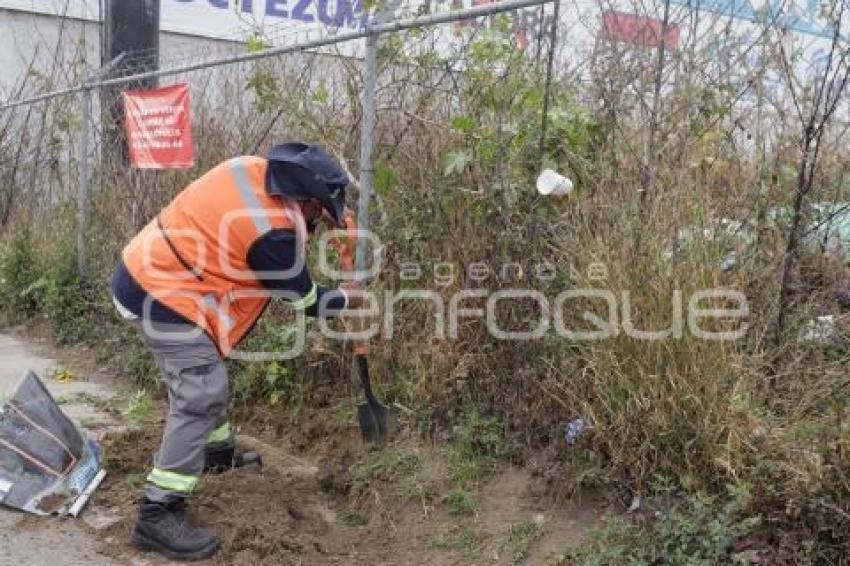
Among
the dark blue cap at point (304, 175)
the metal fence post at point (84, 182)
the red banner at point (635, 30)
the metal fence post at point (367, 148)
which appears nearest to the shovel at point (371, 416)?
the metal fence post at point (367, 148)

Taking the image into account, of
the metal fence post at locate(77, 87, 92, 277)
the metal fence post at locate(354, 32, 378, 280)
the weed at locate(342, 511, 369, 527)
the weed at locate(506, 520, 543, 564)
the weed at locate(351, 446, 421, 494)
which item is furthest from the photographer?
the metal fence post at locate(77, 87, 92, 277)

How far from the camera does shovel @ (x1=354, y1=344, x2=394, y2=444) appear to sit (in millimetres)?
4422

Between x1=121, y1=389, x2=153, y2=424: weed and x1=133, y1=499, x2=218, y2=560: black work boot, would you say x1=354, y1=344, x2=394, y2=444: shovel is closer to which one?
x1=133, y1=499, x2=218, y2=560: black work boot

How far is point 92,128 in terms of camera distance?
7.87 meters

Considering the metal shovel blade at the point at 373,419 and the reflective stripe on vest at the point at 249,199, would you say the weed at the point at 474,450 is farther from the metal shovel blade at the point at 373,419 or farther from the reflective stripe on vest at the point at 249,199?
the reflective stripe on vest at the point at 249,199

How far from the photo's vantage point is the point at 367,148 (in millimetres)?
4672

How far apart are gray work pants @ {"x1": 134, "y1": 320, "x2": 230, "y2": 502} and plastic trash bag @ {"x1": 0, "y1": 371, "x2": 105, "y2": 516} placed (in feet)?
2.06

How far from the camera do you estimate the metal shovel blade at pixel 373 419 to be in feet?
14.6

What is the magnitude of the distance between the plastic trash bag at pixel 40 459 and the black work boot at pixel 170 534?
49 centimetres

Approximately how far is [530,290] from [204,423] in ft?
5.27

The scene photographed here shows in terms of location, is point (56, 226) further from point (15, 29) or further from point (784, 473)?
point (784, 473)

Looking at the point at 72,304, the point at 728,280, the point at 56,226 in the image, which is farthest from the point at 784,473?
the point at 56,226

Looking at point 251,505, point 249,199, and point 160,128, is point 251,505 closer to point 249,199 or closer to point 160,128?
point 249,199

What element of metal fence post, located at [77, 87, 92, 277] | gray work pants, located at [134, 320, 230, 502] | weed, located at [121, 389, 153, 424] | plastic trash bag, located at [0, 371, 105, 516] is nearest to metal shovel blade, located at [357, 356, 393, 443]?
gray work pants, located at [134, 320, 230, 502]
